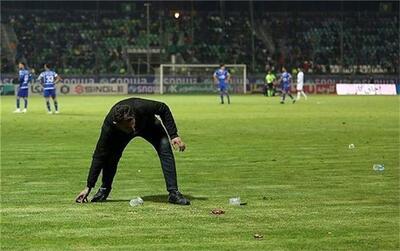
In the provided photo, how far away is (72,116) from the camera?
33.8 metres

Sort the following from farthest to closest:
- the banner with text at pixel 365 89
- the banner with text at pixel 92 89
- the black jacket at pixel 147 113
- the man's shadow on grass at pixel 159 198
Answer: the banner with text at pixel 365 89
the banner with text at pixel 92 89
the man's shadow on grass at pixel 159 198
the black jacket at pixel 147 113

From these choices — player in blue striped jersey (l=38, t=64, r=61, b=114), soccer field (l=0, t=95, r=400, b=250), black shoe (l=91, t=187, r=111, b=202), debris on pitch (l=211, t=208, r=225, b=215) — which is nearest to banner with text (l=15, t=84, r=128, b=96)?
player in blue striped jersey (l=38, t=64, r=61, b=114)

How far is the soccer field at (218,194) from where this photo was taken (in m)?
8.84

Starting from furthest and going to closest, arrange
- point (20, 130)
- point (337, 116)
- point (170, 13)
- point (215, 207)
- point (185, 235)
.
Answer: point (170, 13)
point (337, 116)
point (20, 130)
point (215, 207)
point (185, 235)

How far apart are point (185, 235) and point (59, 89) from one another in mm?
56821

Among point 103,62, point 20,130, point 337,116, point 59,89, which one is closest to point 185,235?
point 20,130

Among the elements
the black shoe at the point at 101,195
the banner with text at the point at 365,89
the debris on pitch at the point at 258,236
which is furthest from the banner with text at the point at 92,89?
the debris on pitch at the point at 258,236

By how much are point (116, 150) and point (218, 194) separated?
1.71 meters

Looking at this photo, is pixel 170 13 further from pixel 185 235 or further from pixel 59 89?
pixel 185 235

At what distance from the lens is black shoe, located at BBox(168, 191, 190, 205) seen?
1128 centimetres

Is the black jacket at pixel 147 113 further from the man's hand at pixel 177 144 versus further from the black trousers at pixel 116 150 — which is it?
the black trousers at pixel 116 150

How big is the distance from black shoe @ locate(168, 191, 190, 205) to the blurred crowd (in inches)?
2289

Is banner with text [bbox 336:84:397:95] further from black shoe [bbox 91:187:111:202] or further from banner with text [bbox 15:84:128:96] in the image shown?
black shoe [bbox 91:187:111:202]

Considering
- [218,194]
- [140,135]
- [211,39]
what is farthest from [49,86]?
[211,39]
